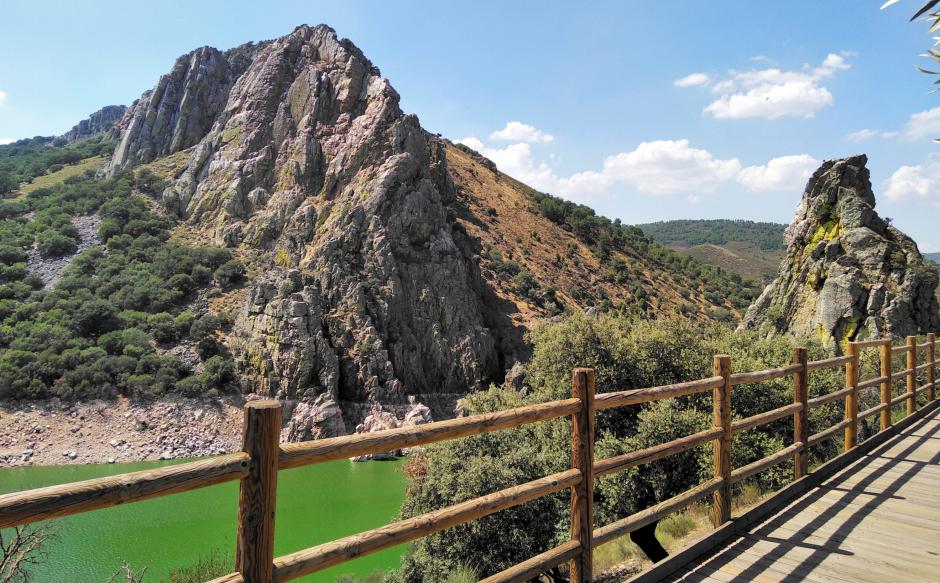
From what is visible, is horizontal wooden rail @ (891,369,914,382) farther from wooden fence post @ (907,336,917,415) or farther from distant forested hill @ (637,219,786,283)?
distant forested hill @ (637,219,786,283)

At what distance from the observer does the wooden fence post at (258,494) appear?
235 centimetres

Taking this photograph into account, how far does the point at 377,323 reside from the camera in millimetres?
35656

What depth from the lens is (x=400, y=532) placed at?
292 cm

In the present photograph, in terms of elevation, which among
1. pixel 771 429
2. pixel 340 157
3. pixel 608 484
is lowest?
pixel 608 484

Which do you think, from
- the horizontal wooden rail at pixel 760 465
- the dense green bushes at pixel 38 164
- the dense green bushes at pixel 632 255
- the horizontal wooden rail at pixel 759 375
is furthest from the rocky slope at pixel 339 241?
the horizontal wooden rail at pixel 759 375

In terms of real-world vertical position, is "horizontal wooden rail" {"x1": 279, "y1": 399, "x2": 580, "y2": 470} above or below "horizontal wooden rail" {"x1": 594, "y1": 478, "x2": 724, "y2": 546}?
above

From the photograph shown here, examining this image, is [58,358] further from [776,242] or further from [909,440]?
[776,242]

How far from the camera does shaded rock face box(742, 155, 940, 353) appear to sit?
22031 millimetres

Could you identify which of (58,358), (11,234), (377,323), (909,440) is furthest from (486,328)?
(11,234)

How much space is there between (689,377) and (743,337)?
12.6ft

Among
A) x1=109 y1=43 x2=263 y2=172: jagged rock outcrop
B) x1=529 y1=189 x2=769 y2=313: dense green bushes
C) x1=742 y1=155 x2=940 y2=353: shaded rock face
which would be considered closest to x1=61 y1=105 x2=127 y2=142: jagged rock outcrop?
x1=109 y1=43 x2=263 y2=172: jagged rock outcrop

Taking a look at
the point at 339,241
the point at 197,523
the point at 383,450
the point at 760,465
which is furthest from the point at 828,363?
the point at 339,241

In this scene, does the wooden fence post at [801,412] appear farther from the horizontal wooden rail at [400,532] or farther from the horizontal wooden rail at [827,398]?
the horizontal wooden rail at [400,532]

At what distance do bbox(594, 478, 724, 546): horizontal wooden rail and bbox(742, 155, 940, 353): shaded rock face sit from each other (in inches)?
830
